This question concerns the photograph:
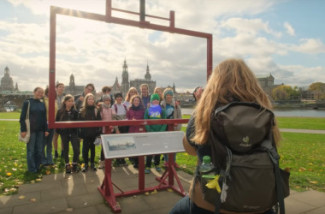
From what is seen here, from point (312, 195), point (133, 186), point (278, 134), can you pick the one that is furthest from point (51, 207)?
point (312, 195)

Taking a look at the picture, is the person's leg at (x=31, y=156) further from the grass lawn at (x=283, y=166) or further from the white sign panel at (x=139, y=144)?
the white sign panel at (x=139, y=144)

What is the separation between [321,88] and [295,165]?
146 meters

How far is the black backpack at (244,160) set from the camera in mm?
1751

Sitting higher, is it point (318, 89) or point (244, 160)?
point (318, 89)

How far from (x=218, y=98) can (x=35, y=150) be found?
5.98 metres

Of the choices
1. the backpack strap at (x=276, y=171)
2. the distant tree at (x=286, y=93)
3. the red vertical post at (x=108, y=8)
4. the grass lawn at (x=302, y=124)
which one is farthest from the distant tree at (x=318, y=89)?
the backpack strap at (x=276, y=171)

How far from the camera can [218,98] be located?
195cm

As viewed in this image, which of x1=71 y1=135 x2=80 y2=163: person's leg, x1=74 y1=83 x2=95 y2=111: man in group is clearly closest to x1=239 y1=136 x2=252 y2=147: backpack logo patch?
x1=71 y1=135 x2=80 y2=163: person's leg

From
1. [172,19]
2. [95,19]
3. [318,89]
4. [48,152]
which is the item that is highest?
[318,89]

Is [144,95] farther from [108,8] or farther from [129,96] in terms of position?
[108,8]

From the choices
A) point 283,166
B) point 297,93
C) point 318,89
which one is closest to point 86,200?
point 283,166

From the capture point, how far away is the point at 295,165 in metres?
7.49

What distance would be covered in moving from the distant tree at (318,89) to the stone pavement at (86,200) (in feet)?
445

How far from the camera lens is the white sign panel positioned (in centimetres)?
416
